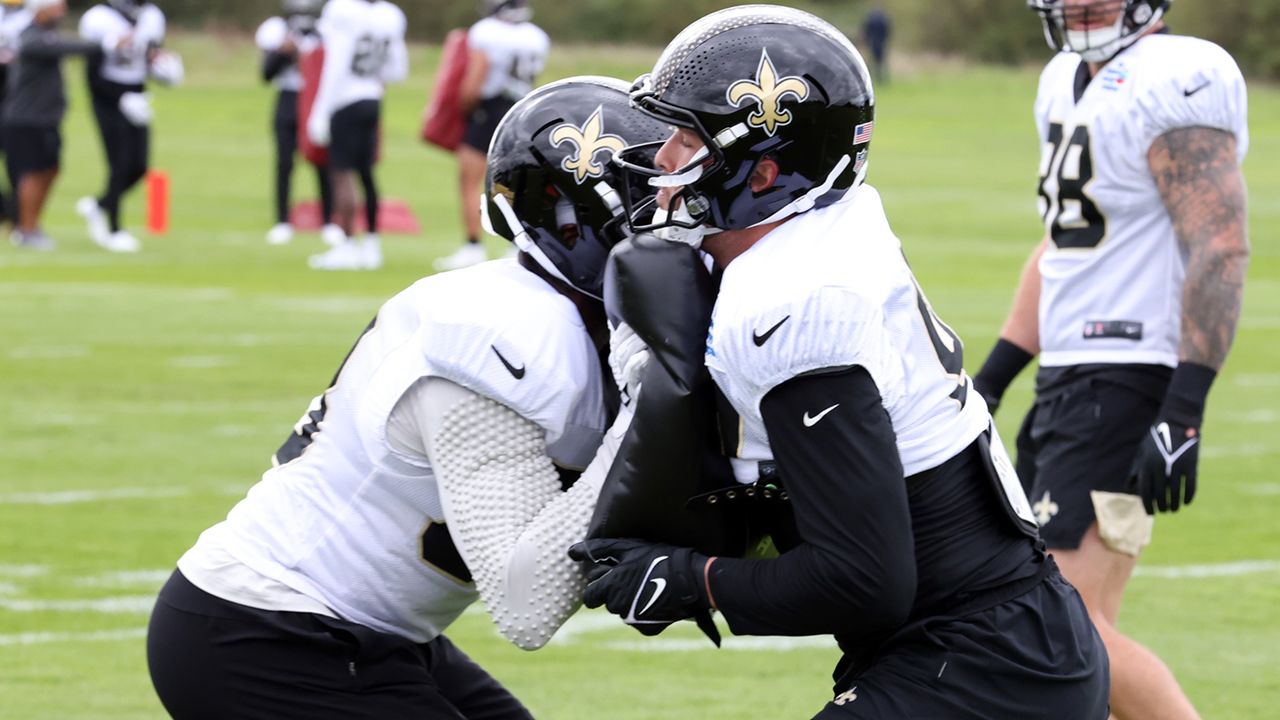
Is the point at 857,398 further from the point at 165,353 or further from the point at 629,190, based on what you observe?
the point at 165,353

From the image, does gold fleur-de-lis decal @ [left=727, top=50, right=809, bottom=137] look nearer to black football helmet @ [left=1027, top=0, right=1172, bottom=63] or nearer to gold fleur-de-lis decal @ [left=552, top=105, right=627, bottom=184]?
gold fleur-de-lis decal @ [left=552, top=105, right=627, bottom=184]

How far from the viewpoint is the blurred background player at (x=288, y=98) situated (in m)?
18.5

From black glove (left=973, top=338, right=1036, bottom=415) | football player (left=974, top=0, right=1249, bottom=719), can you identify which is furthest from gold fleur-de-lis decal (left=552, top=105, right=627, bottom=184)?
black glove (left=973, top=338, right=1036, bottom=415)

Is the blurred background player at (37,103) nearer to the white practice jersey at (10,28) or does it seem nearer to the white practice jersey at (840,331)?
the white practice jersey at (10,28)

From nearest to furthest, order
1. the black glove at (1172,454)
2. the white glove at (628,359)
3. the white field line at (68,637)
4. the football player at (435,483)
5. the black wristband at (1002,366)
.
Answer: the white glove at (628,359), the football player at (435,483), the black glove at (1172,454), the black wristband at (1002,366), the white field line at (68,637)

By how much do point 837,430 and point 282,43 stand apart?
1653cm

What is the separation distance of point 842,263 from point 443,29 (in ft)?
215

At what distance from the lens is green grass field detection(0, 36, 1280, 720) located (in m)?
5.72

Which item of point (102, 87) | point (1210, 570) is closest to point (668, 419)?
point (1210, 570)

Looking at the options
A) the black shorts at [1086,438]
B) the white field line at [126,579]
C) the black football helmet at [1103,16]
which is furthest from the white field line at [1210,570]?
the white field line at [126,579]

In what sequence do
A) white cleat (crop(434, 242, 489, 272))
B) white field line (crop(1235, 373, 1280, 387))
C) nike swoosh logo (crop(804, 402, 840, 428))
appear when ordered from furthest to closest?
white cleat (crop(434, 242, 489, 272)), white field line (crop(1235, 373, 1280, 387)), nike swoosh logo (crop(804, 402, 840, 428))

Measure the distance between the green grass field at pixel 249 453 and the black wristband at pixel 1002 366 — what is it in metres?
0.91

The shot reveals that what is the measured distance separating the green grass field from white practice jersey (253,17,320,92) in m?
1.41

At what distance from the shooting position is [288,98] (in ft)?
61.9
